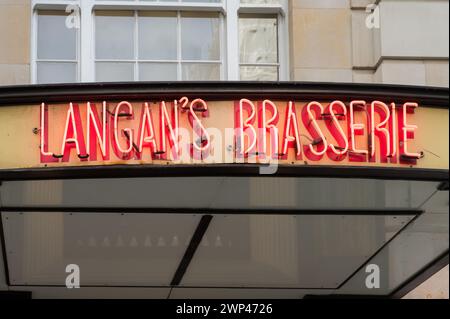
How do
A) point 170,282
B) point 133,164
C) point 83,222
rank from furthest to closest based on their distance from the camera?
point 170,282 → point 83,222 → point 133,164

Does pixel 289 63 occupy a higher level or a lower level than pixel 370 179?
higher

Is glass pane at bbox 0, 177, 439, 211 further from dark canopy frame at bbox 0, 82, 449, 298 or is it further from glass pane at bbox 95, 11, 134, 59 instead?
glass pane at bbox 95, 11, 134, 59

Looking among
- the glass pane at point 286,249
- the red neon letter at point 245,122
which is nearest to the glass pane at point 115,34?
the glass pane at point 286,249

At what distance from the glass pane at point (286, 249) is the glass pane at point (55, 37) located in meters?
2.83

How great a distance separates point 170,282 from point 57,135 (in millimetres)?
3734

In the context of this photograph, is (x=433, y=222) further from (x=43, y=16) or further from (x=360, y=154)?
(x=43, y=16)

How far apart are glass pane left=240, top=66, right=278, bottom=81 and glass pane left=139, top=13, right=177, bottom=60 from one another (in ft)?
2.77

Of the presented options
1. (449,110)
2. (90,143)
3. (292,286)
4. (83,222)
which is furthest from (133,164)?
(292,286)

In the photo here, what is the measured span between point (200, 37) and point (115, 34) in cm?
101

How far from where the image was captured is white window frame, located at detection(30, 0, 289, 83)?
1045 cm

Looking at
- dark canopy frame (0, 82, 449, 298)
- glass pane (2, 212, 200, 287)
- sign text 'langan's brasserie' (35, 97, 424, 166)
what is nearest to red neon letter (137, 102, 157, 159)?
sign text 'langan's brasserie' (35, 97, 424, 166)

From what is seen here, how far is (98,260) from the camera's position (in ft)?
33.6

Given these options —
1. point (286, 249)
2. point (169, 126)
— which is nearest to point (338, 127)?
point (169, 126)

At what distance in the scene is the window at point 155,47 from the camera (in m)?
10.5
